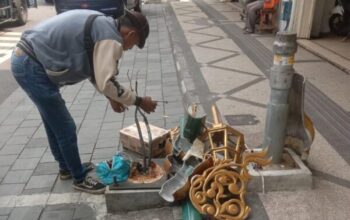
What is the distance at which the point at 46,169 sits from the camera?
12.1 feet

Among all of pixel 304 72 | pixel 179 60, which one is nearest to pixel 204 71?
pixel 179 60

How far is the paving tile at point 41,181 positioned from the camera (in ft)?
11.2

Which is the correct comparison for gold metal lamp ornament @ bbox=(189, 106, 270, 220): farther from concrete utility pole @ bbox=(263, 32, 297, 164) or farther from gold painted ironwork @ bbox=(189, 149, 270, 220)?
concrete utility pole @ bbox=(263, 32, 297, 164)

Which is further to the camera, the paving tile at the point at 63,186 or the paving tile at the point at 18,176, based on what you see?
the paving tile at the point at 18,176

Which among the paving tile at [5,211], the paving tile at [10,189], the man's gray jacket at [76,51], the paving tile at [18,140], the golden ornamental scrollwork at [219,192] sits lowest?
the paving tile at [18,140]

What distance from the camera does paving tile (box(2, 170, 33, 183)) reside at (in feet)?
11.6

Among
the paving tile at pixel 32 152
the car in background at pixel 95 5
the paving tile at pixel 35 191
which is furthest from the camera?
the car in background at pixel 95 5

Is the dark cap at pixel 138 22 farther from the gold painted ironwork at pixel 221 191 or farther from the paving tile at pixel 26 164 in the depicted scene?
the paving tile at pixel 26 164

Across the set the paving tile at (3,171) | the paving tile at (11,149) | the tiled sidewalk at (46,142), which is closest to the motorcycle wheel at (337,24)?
the tiled sidewalk at (46,142)

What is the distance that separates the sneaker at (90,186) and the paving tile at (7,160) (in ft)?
3.11

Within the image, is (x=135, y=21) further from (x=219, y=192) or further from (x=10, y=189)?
(x=10, y=189)

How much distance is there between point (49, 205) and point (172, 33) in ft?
22.0

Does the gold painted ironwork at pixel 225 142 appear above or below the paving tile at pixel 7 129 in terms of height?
above

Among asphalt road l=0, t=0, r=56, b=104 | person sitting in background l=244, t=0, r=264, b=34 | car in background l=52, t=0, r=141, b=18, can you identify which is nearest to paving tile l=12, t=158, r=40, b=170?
asphalt road l=0, t=0, r=56, b=104
